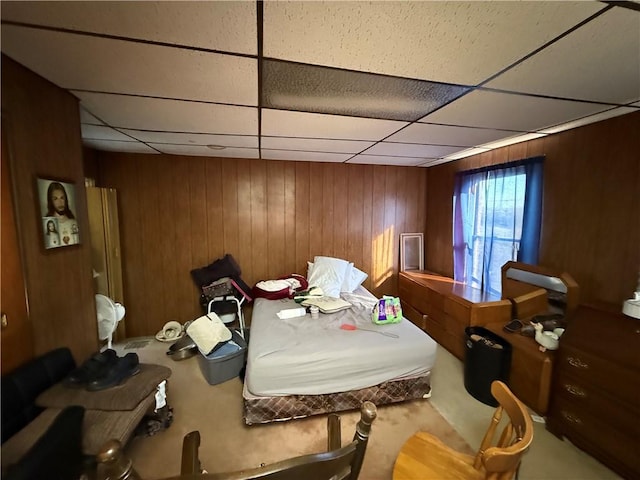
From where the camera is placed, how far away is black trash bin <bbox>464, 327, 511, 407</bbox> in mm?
2246

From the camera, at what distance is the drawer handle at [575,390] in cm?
178

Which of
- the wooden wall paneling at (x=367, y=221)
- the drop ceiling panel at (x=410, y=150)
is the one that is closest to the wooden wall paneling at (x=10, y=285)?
the drop ceiling panel at (x=410, y=150)

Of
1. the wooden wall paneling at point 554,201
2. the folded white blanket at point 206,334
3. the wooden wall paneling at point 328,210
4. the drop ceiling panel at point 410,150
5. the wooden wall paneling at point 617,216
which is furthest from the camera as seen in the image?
the wooden wall paneling at point 328,210

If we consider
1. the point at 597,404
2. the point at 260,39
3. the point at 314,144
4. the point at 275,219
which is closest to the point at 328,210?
the point at 275,219

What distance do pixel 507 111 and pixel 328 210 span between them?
2362 millimetres

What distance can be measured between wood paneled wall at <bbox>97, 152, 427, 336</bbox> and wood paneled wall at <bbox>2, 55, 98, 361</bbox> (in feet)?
5.48

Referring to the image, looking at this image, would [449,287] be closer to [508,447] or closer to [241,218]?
[508,447]

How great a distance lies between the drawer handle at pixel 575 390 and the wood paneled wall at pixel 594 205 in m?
0.75

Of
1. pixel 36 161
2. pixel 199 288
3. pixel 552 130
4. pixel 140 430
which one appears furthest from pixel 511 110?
pixel 199 288

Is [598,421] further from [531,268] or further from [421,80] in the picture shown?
[421,80]

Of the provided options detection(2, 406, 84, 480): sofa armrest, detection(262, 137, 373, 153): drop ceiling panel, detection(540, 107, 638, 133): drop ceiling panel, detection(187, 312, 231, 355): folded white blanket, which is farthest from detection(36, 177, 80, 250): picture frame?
detection(540, 107, 638, 133): drop ceiling panel

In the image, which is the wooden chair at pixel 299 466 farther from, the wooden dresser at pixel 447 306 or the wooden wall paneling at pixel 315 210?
the wooden wall paneling at pixel 315 210

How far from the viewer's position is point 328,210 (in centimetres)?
387

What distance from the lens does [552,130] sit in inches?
90.5
